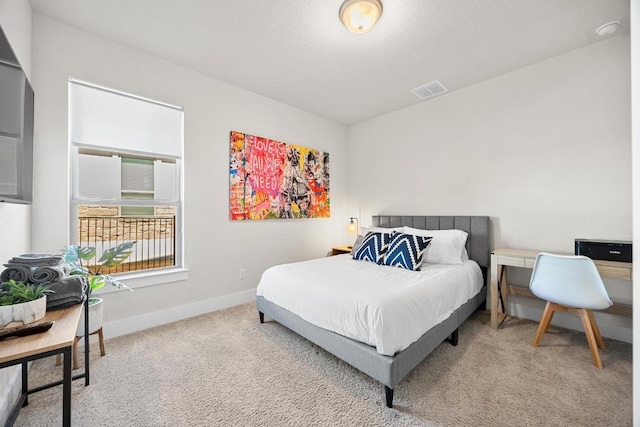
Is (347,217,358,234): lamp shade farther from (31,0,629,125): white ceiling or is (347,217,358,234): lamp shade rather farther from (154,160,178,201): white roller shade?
(154,160,178,201): white roller shade

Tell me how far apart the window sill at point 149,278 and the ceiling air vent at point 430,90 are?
3.50 meters

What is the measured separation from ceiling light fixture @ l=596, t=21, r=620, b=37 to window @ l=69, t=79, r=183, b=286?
13.0ft

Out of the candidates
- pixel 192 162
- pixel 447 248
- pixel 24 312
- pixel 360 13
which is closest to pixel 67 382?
pixel 24 312

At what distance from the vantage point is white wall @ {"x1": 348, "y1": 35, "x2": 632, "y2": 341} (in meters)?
2.33

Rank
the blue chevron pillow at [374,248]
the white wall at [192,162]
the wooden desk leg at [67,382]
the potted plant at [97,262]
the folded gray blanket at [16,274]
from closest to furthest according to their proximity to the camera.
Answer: the wooden desk leg at [67,382] → the folded gray blanket at [16,274] → the potted plant at [97,262] → the white wall at [192,162] → the blue chevron pillow at [374,248]

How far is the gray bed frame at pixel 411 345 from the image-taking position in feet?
5.12

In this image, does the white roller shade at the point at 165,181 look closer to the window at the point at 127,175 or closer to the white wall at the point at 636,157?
the window at the point at 127,175

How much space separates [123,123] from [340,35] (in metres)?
2.19

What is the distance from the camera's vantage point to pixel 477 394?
165 cm

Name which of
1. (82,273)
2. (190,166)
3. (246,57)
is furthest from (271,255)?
(246,57)

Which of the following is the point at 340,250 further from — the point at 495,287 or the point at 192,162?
the point at 192,162

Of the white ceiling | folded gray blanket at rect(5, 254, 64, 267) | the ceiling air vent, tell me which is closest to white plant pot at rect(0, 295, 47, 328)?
folded gray blanket at rect(5, 254, 64, 267)

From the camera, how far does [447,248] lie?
2.86m

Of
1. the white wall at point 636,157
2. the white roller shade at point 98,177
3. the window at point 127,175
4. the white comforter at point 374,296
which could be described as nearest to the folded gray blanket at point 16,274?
the window at point 127,175
